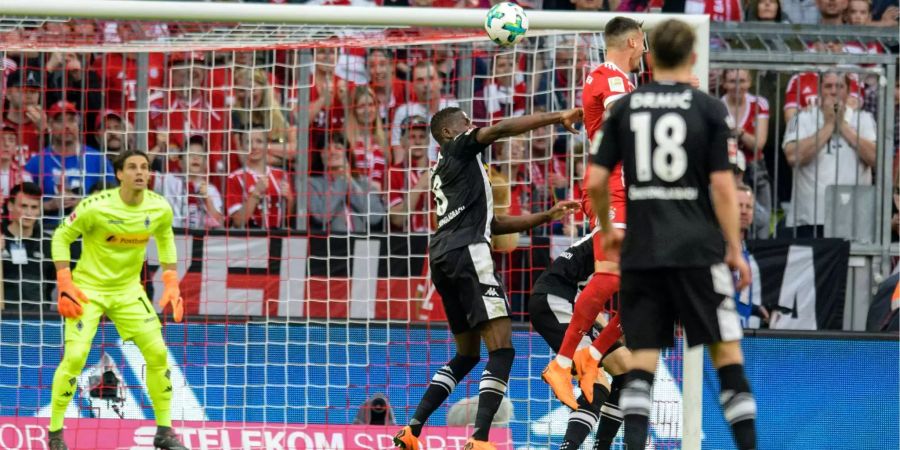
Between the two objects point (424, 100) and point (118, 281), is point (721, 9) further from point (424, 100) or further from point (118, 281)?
point (118, 281)

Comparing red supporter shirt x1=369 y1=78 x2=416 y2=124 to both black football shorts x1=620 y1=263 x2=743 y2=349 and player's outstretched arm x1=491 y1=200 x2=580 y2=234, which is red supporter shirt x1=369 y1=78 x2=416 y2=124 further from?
black football shorts x1=620 y1=263 x2=743 y2=349

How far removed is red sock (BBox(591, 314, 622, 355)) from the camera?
8648 mm

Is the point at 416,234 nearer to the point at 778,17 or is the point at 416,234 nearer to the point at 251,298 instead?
the point at 251,298

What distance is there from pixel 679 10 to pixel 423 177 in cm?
349

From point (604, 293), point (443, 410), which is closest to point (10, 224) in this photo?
point (443, 410)

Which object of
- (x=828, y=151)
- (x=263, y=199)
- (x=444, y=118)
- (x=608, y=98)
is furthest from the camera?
(x=828, y=151)

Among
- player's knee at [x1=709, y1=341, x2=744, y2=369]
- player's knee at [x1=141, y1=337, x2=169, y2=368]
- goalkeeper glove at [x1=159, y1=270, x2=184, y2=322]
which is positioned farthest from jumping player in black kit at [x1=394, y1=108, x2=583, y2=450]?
player's knee at [x1=709, y1=341, x2=744, y2=369]

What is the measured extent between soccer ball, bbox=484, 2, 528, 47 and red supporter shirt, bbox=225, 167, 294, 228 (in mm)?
3305

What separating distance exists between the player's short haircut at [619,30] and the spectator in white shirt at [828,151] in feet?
13.4

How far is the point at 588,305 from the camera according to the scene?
8.56m

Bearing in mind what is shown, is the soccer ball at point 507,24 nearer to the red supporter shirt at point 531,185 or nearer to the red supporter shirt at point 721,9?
the red supporter shirt at point 531,185

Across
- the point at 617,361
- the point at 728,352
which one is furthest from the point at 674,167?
the point at 617,361

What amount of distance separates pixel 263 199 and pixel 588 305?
162 inches

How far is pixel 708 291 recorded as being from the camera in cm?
675
